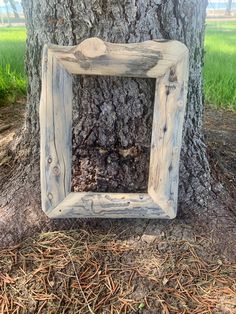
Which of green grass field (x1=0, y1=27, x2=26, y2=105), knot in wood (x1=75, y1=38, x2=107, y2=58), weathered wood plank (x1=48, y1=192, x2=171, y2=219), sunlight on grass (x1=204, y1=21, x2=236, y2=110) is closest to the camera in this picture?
knot in wood (x1=75, y1=38, x2=107, y2=58)

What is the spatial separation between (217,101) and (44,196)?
90.5 inches

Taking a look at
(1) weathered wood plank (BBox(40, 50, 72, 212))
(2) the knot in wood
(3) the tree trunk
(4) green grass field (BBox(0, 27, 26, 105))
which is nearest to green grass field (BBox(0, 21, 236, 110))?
(4) green grass field (BBox(0, 27, 26, 105))

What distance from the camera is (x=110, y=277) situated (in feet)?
5.29

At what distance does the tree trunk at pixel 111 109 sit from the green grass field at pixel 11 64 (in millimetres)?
1558

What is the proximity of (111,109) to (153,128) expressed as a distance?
Result: 19cm

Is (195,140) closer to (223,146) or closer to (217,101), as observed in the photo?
(223,146)

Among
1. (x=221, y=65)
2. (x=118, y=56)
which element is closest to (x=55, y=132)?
(x=118, y=56)

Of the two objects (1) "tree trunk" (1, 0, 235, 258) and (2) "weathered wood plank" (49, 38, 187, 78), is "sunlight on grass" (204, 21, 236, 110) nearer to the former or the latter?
(1) "tree trunk" (1, 0, 235, 258)

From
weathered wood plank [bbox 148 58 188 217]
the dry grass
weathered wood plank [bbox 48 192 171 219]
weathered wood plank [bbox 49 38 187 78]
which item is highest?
weathered wood plank [bbox 49 38 187 78]

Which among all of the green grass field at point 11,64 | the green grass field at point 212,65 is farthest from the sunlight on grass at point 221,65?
the green grass field at point 11,64

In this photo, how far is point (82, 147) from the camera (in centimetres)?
177

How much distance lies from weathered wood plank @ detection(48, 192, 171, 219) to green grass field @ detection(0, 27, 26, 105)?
192 centimetres

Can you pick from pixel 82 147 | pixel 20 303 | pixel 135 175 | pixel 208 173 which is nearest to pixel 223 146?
pixel 208 173

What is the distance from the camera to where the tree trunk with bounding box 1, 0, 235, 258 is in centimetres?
155
